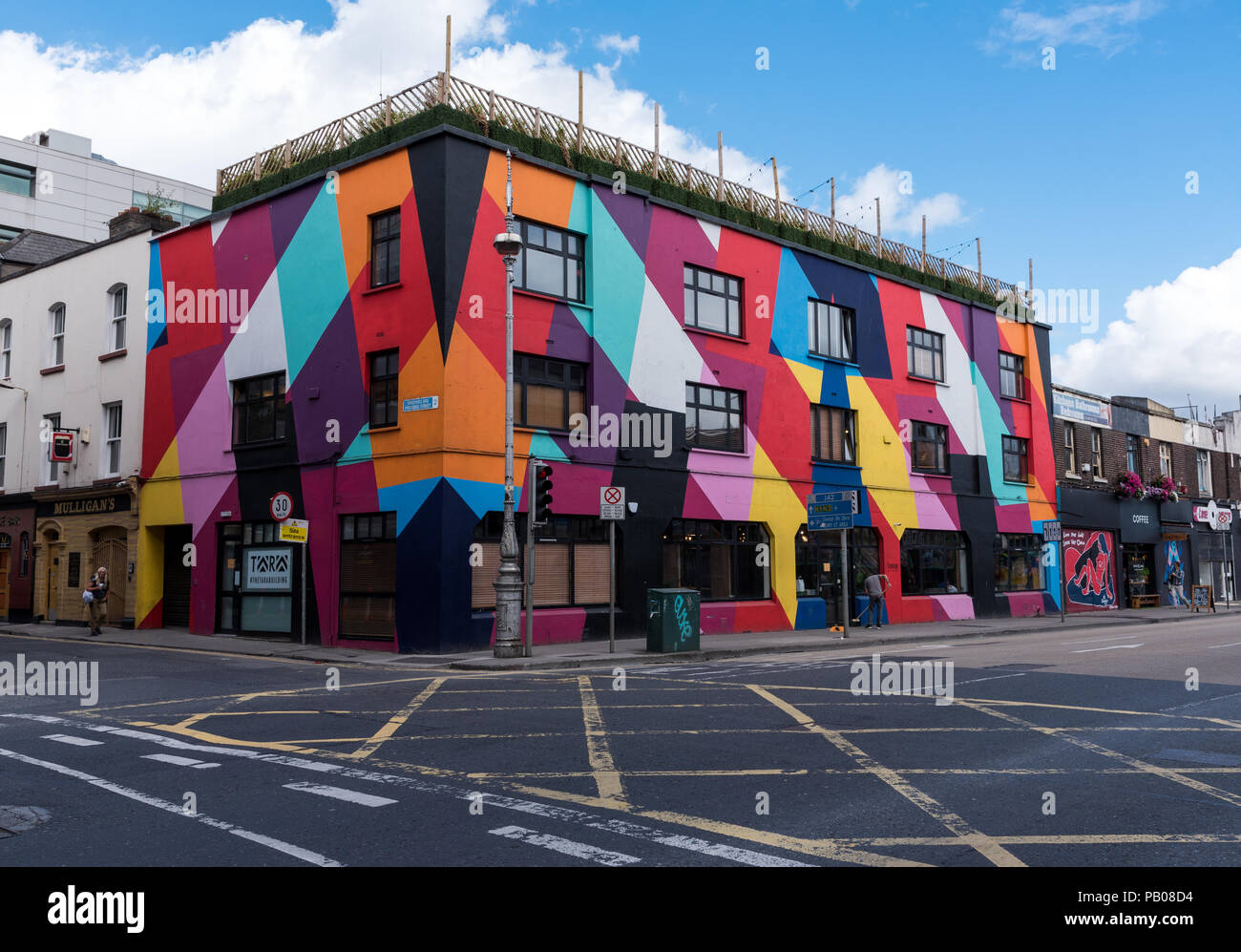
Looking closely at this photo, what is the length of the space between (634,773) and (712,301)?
20083 millimetres

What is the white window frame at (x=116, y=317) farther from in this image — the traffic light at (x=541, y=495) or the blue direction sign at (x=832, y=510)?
the blue direction sign at (x=832, y=510)

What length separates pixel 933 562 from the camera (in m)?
32.2

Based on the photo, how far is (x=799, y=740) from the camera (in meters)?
9.06

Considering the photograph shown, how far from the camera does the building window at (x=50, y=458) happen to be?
30641 mm

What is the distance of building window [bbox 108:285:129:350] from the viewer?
29047mm

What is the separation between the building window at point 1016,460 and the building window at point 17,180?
50.4 m

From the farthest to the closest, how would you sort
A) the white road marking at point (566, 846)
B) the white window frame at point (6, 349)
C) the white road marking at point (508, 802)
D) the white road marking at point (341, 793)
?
1. the white window frame at point (6, 349)
2. the white road marking at point (341, 793)
3. the white road marking at point (508, 802)
4. the white road marking at point (566, 846)

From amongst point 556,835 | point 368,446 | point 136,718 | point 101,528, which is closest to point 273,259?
point 368,446

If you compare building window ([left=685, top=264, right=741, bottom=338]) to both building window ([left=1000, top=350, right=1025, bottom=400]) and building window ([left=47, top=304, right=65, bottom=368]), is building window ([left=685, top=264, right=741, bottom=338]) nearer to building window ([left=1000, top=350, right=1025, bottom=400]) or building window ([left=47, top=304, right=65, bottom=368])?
building window ([left=1000, top=350, right=1025, bottom=400])

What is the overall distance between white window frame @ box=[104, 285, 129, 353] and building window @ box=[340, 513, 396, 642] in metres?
12.5

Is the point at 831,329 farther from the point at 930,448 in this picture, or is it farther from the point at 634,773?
the point at 634,773

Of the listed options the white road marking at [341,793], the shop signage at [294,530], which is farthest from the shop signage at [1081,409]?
the white road marking at [341,793]

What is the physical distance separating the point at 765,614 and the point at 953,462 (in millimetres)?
11500

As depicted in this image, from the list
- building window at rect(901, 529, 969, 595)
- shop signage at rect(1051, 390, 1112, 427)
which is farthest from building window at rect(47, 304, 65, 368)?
shop signage at rect(1051, 390, 1112, 427)
